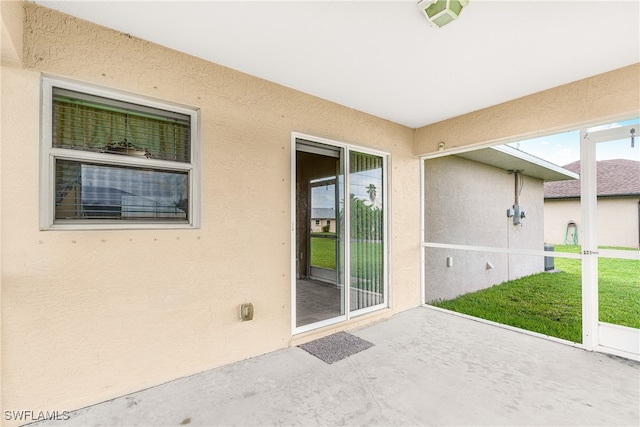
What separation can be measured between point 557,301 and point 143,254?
242 inches

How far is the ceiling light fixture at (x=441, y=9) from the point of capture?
1.82 meters

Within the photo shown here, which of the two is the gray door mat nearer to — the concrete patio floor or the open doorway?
the concrete patio floor

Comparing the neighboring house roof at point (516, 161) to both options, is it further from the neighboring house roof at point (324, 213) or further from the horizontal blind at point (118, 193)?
the horizontal blind at point (118, 193)

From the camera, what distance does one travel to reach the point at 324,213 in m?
3.65

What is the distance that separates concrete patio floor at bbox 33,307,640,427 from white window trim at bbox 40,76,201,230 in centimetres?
129

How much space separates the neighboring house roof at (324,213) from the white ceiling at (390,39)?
4.58 ft

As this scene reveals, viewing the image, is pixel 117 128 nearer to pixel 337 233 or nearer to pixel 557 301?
pixel 337 233

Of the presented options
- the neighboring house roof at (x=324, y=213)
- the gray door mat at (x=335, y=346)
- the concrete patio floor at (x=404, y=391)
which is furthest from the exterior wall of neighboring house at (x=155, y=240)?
the neighboring house roof at (x=324, y=213)

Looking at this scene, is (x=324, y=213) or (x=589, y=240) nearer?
(x=589, y=240)

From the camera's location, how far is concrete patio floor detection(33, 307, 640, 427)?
1.92 metres


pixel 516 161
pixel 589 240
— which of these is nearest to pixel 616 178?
pixel 589 240

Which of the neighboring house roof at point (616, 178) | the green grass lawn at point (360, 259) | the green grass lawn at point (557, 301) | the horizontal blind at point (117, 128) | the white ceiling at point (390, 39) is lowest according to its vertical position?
the green grass lawn at point (557, 301)

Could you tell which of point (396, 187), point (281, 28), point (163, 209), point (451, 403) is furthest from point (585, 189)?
point (163, 209)

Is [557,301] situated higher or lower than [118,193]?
lower
